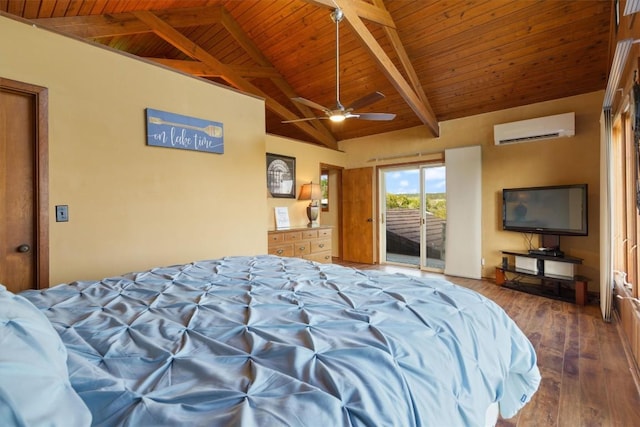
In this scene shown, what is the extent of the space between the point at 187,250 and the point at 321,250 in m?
2.41

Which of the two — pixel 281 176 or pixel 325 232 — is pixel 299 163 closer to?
pixel 281 176

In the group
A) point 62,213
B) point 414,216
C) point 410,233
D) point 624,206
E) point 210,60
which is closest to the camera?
point 62,213

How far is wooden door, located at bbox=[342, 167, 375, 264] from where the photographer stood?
6.09 metres

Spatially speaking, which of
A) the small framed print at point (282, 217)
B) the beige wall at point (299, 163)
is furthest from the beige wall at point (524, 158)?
the small framed print at point (282, 217)

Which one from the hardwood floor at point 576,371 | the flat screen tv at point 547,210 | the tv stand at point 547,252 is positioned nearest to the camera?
the hardwood floor at point 576,371

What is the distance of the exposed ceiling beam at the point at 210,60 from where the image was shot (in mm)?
3615

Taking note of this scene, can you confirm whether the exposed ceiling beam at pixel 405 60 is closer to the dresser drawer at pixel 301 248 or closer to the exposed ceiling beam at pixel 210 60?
the exposed ceiling beam at pixel 210 60

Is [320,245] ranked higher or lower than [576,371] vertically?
higher

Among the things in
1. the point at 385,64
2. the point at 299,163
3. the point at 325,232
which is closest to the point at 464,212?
the point at 325,232

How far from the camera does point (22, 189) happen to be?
2168mm

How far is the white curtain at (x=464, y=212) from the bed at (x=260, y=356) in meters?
3.55

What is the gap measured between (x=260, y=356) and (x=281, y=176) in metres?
4.34

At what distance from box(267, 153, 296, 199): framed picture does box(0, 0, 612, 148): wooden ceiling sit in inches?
45.0

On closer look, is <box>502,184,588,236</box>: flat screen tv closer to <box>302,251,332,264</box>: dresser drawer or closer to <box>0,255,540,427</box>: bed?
<box>302,251,332,264</box>: dresser drawer
